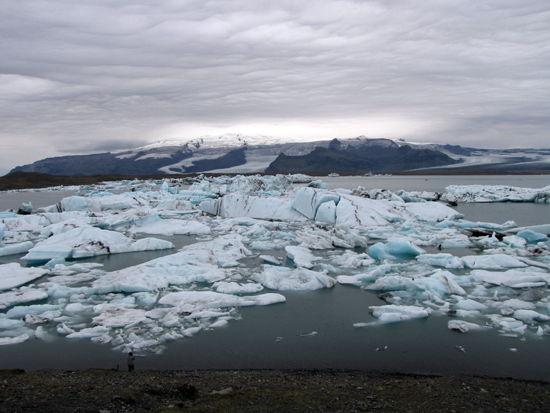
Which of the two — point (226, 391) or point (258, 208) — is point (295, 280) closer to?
point (226, 391)

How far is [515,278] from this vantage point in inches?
236

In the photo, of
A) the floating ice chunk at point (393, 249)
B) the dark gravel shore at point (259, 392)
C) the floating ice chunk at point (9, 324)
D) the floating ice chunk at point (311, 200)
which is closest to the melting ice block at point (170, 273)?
the floating ice chunk at point (9, 324)

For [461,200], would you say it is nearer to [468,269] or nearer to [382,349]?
[468,269]

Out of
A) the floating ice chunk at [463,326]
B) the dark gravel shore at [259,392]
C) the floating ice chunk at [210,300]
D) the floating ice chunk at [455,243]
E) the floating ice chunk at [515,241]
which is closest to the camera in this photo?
the dark gravel shore at [259,392]

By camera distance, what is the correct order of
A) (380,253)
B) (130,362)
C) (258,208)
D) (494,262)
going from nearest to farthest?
1. (130,362)
2. (494,262)
3. (380,253)
4. (258,208)

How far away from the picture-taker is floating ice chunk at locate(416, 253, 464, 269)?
6970 mm

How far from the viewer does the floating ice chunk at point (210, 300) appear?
5.14 m

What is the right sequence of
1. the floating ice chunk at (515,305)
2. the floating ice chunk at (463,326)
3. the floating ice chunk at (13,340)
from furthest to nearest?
the floating ice chunk at (515,305), the floating ice chunk at (463,326), the floating ice chunk at (13,340)

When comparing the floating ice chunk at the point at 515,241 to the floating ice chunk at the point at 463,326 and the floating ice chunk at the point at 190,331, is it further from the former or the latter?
the floating ice chunk at the point at 190,331

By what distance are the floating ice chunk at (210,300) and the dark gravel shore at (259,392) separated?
1.67 metres

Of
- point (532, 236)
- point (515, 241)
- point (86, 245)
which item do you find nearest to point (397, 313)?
point (515, 241)

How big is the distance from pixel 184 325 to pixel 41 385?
180cm

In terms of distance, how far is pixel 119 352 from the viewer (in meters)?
3.93

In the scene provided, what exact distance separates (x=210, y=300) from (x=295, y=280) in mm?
1541
